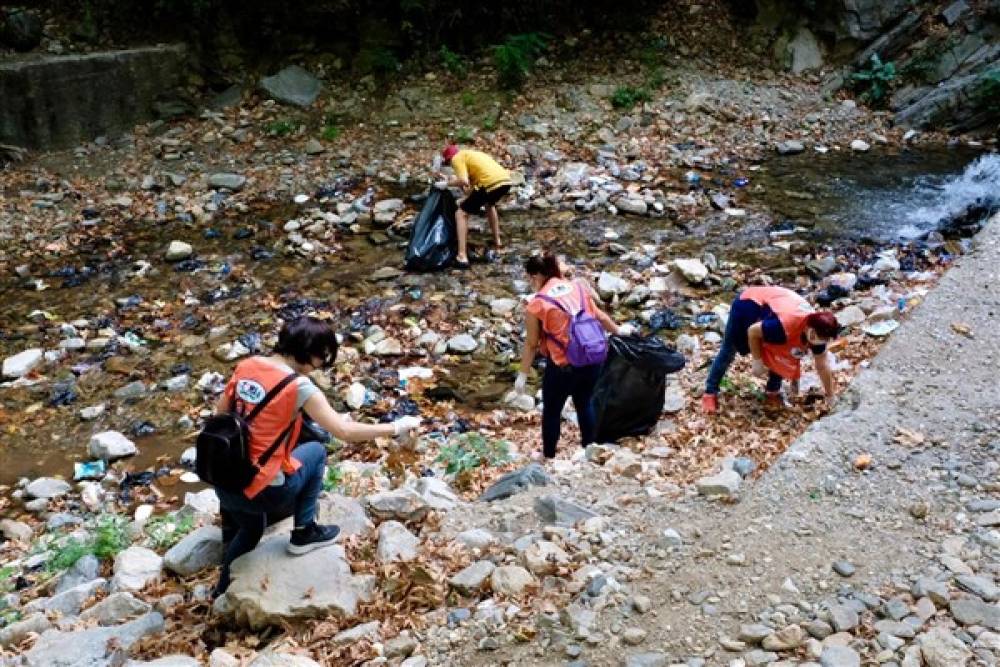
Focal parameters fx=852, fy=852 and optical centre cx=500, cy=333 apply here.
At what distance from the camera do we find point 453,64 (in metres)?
11.4

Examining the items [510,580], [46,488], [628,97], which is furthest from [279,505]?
[628,97]

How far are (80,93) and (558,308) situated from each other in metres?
8.53

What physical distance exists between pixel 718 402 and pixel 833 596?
7.44 ft

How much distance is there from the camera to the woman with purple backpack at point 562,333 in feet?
14.2

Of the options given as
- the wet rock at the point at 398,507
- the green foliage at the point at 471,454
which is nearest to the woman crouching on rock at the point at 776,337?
the green foliage at the point at 471,454

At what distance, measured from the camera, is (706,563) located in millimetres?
3201

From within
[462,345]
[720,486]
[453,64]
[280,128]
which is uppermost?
[453,64]

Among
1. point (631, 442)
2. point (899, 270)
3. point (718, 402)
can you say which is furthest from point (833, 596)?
point (899, 270)

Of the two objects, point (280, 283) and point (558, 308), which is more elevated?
point (558, 308)

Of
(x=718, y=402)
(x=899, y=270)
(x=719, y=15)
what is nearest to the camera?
(x=718, y=402)

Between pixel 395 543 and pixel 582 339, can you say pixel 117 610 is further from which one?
pixel 582 339

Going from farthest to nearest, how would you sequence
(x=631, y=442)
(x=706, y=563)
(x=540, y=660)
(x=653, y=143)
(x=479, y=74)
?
(x=479, y=74) < (x=653, y=143) < (x=631, y=442) < (x=706, y=563) < (x=540, y=660)

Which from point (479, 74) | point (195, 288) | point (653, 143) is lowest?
point (195, 288)

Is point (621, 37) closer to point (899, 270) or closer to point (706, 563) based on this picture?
point (899, 270)
